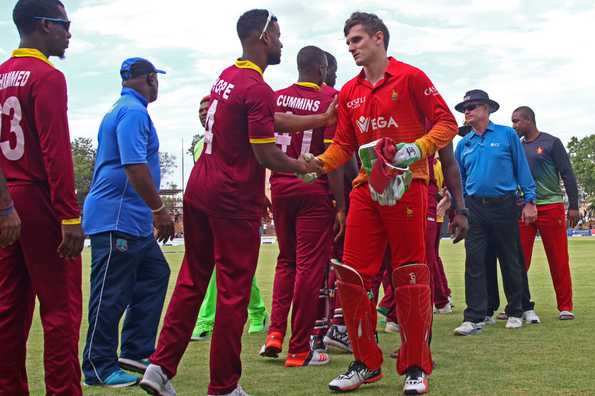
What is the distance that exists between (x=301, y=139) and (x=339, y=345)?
1.93 meters

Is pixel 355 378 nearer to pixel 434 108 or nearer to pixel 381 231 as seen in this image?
pixel 381 231

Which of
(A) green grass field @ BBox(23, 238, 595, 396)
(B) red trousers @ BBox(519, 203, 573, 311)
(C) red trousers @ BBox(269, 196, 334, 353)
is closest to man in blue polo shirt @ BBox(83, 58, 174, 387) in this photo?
(A) green grass field @ BBox(23, 238, 595, 396)

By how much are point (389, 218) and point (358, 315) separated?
681mm

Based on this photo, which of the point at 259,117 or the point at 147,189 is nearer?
the point at 259,117

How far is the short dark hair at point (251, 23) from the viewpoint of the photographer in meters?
5.25

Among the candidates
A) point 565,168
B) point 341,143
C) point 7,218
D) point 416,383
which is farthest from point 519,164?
point 7,218

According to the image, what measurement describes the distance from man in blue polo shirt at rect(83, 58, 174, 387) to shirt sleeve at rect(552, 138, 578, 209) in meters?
5.31

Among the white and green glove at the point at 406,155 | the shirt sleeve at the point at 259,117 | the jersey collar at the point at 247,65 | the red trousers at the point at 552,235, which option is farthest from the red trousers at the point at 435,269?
the shirt sleeve at the point at 259,117

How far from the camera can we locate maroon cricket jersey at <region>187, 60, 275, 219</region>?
493cm

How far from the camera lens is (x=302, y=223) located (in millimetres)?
6598

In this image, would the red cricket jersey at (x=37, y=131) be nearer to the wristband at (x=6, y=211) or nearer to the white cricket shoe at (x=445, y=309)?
the wristband at (x=6, y=211)

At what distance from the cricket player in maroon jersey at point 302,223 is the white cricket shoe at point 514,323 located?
2742 millimetres

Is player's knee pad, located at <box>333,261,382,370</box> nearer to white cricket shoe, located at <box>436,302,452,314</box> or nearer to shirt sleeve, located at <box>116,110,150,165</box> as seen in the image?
shirt sleeve, located at <box>116,110,150,165</box>

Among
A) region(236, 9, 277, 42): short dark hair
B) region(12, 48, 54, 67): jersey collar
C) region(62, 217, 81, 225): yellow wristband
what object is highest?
region(236, 9, 277, 42): short dark hair
